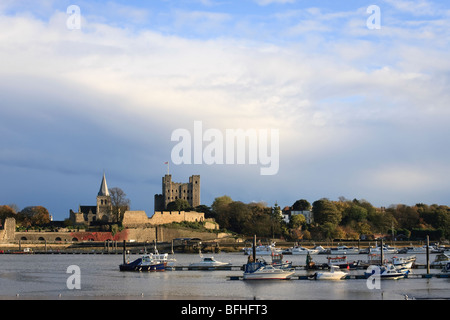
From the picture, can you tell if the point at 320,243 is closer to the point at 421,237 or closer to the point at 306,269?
the point at 421,237

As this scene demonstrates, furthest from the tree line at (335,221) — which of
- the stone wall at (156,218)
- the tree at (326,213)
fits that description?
the stone wall at (156,218)

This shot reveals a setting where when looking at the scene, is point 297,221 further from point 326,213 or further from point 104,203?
point 104,203

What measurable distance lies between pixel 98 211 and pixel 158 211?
11.7 m

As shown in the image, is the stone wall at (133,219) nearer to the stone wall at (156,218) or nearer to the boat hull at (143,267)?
the stone wall at (156,218)

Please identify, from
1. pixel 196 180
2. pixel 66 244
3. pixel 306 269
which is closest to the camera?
pixel 306 269

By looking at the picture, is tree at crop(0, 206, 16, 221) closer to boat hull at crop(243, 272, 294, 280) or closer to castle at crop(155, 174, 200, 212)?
castle at crop(155, 174, 200, 212)

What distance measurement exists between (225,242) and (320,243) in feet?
50.7

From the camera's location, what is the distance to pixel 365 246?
101 meters

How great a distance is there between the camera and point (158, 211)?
112000mm

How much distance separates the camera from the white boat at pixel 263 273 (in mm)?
40125

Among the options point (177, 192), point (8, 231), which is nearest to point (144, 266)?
point (8, 231)

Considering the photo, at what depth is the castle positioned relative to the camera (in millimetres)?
125062
